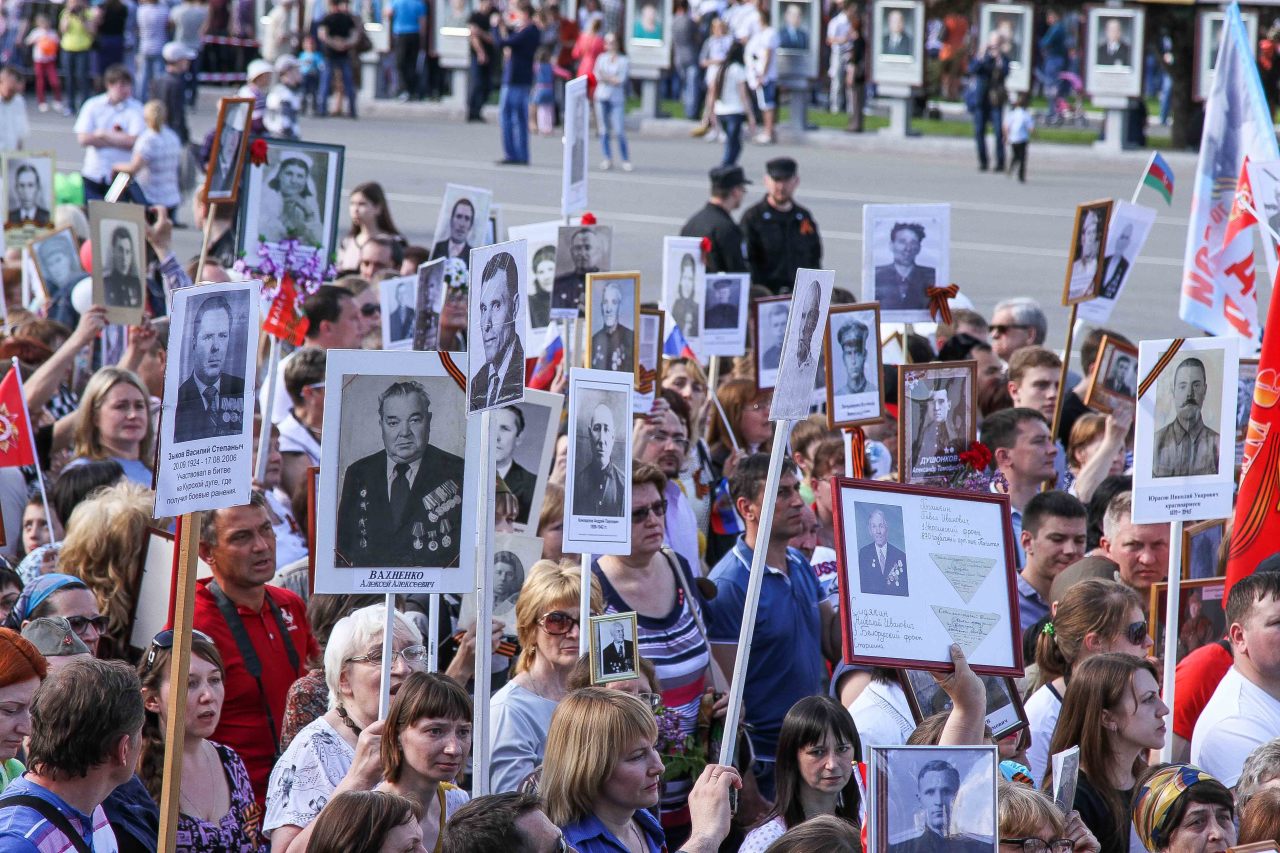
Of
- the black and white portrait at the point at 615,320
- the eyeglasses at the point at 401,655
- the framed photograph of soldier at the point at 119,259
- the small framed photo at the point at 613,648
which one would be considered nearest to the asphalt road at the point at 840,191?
the framed photograph of soldier at the point at 119,259

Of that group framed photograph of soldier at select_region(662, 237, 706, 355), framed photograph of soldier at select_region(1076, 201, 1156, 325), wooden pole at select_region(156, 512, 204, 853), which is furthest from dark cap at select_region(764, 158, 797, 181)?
wooden pole at select_region(156, 512, 204, 853)

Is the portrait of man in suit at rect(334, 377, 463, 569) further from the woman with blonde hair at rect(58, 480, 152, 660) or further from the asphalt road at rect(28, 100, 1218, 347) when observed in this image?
the asphalt road at rect(28, 100, 1218, 347)

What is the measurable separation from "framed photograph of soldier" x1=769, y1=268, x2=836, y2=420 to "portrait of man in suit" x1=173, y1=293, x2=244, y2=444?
1441 mm

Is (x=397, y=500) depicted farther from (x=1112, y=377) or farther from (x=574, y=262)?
(x=1112, y=377)

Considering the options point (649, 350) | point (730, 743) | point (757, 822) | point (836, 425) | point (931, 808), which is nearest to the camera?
point (931, 808)

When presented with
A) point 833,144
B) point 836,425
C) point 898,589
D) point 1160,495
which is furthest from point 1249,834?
point 833,144

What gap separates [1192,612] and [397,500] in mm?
2819

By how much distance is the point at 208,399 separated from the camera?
14.5 feet

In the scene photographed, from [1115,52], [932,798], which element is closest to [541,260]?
[932,798]

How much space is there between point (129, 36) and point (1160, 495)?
82.0 feet

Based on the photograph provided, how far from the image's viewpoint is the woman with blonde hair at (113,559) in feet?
18.2

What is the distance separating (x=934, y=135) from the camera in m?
27.3

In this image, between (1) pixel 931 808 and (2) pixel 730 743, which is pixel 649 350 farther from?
(1) pixel 931 808

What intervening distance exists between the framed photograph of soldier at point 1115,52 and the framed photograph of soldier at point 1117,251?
16371mm
